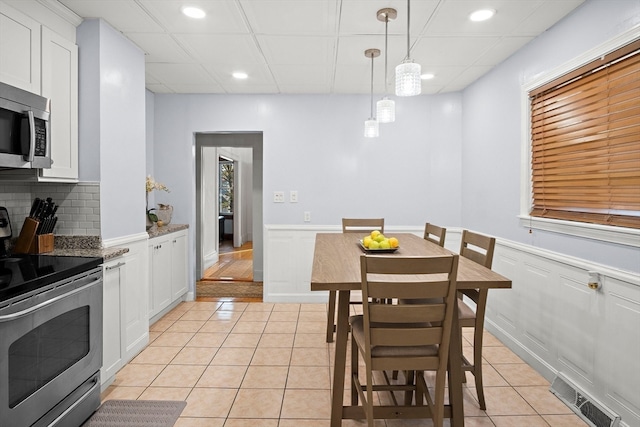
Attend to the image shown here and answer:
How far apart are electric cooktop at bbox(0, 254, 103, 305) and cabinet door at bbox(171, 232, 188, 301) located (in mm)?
1860

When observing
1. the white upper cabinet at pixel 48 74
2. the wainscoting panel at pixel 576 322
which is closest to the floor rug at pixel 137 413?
the white upper cabinet at pixel 48 74

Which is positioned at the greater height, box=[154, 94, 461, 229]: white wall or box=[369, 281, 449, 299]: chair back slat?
box=[154, 94, 461, 229]: white wall

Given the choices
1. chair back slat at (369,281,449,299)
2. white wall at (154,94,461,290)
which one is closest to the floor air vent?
chair back slat at (369,281,449,299)

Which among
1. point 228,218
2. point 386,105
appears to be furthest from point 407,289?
point 228,218

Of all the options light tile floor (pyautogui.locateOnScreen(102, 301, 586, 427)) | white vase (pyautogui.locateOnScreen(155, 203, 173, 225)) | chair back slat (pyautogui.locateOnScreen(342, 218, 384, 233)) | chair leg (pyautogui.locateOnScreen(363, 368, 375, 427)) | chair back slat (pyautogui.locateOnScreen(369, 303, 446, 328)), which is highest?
white vase (pyautogui.locateOnScreen(155, 203, 173, 225))

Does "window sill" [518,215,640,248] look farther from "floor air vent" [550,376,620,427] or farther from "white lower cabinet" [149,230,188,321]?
"white lower cabinet" [149,230,188,321]

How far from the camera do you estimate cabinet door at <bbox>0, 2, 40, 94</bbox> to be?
2.02m

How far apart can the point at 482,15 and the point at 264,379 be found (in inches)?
112

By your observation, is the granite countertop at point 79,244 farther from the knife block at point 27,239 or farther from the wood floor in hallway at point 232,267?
the wood floor in hallway at point 232,267

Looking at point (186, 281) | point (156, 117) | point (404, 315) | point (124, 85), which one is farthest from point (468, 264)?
point (156, 117)

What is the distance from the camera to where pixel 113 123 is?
2.77 m

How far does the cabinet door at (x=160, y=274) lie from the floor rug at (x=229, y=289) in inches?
36.1

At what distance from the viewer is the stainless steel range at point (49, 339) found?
1616mm

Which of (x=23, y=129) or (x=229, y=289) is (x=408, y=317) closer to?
(x=23, y=129)
